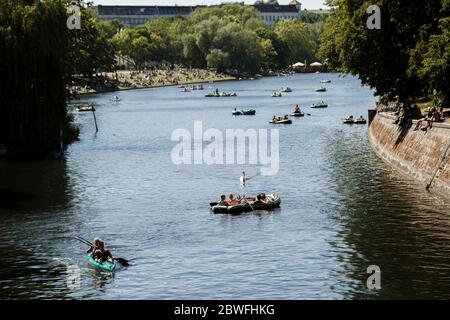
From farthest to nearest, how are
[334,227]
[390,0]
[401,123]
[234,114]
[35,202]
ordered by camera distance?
[234,114]
[401,123]
[390,0]
[35,202]
[334,227]

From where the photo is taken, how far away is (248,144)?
115 meters

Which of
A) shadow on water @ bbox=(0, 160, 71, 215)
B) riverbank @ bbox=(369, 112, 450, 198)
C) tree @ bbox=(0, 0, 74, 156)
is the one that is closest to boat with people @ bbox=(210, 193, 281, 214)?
shadow on water @ bbox=(0, 160, 71, 215)

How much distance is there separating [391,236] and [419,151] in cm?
2339

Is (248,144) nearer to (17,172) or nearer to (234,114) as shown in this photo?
(17,172)

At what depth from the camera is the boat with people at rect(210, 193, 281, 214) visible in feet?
222

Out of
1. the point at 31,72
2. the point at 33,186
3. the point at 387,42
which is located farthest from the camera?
the point at 31,72

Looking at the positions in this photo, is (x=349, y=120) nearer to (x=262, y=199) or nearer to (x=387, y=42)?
(x=387, y=42)

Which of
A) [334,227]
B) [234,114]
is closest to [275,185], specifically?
[334,227]

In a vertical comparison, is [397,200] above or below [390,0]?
below

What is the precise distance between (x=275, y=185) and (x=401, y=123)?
1892cm

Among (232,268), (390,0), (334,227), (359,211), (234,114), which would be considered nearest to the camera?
(232,268)

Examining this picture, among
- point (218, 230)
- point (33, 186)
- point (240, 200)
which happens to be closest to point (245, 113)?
point (33, 186)

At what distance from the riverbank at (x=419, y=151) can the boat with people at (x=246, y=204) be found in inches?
519

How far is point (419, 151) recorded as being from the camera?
7988 centimetres
